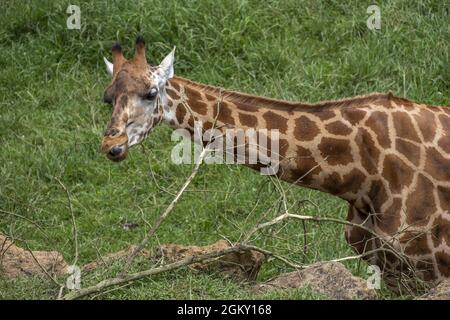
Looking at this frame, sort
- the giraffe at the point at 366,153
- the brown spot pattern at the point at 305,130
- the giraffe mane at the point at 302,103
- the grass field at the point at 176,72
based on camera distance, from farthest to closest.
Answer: the grass field at the point at 176,72
the giraffe mane at the point at 302,103
the brown spot pattern at the point at 305,130
the giraffe at the point at 366,153

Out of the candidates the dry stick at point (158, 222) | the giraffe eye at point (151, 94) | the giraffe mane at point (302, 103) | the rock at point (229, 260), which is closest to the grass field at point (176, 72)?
the rock at point (229, 260)

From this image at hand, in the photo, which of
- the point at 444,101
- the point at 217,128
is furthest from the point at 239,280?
the point at 444,101

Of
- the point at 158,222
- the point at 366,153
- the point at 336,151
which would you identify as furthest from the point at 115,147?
the point at 366,153

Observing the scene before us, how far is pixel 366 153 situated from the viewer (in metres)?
10.8

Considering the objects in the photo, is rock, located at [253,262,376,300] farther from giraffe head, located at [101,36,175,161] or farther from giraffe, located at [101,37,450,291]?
giraffe head, located at [101,36,175,161]

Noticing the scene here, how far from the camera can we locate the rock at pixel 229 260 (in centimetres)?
1084

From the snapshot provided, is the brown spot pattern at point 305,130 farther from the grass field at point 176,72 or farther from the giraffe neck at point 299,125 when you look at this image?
the grass field at point 176,72

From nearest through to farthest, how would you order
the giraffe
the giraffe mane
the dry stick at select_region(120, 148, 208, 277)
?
1. the dry stick at select_region(120, 148, 208, 277)
2. the giraffe
3. the giraffe mane

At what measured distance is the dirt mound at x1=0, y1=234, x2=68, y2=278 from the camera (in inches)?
432

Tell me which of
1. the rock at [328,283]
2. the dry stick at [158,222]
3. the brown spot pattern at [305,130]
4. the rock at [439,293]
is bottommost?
the rock at [328,283]

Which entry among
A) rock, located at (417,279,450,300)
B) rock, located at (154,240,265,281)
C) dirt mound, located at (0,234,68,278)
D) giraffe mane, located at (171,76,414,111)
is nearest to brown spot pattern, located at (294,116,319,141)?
giraffe mane, located at (171,76,414,111)

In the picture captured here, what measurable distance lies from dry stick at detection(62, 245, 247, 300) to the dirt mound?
85 centimetres

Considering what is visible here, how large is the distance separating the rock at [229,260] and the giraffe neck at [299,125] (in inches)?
26.4
